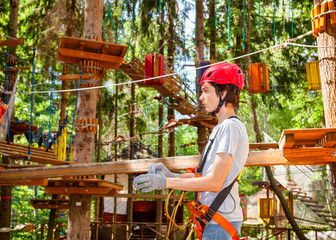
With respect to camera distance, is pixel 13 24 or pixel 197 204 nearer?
pixel 197 204

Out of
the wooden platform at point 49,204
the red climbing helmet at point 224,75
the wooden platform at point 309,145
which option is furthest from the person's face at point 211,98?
the wooden platform at point 49,204

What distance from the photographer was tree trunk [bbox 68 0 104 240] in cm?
881

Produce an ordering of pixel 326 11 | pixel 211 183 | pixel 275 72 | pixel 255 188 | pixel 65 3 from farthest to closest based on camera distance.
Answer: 1. pixel 255 188
2. pixel 275 72
3. pixel 65 3
4. pixel 326 11
5. pixel 211 183

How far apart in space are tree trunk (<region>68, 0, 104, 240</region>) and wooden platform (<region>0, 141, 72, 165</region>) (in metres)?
1.07

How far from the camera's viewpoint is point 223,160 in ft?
7.43

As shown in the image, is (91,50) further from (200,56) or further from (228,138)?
(228,138)

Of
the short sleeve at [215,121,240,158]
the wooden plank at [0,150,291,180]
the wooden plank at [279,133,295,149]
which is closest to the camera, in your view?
the short sleeve at [215,121,240,158]

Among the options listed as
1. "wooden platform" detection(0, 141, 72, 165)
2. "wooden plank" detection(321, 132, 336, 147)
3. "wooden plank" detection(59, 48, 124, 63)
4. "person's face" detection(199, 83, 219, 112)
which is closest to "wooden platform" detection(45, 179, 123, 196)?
"wooden platform" detection(0, 141, 72, 165)

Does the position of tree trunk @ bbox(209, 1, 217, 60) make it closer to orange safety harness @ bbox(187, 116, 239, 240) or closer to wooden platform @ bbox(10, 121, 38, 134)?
wooden platform @ bbox(10, 121, 38, 134)

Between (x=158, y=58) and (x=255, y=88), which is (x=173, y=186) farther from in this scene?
(x=255, y=88)

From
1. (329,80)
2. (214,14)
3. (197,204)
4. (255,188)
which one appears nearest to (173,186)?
(197,204)

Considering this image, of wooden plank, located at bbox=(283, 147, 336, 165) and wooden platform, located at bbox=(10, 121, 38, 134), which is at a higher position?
wooden platform, located at bbox=(10, 121, 38, 134)

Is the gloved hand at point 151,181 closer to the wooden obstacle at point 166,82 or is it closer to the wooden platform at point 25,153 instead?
the wooden platform at point 25,153

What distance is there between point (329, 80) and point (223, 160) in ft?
20.8
